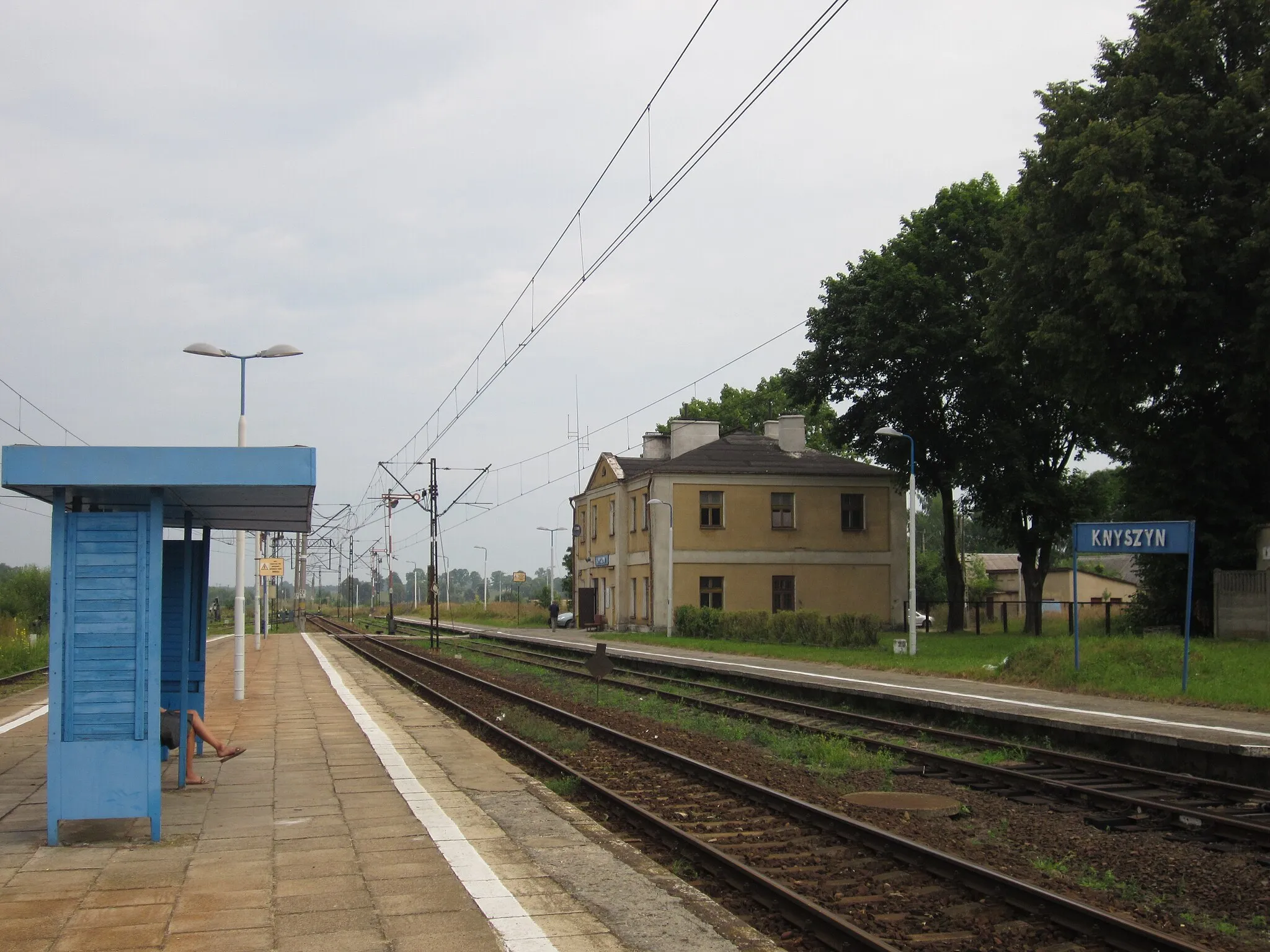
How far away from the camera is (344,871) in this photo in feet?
24.5

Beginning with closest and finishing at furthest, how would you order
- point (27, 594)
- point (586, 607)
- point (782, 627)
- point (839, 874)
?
point (839, 874), point (782, 627), point (586, 607), point (27, 594)

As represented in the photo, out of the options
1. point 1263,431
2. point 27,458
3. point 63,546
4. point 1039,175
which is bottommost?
point 63,546

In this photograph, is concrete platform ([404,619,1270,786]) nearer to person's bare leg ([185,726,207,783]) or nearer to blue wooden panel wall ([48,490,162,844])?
person's bare leg ([185,726,207,783])

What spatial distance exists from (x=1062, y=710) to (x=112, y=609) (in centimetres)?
1368

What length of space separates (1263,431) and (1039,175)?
27.3ft

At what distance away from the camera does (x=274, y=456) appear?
8.40m

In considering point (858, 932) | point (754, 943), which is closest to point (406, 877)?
point (754, 943)

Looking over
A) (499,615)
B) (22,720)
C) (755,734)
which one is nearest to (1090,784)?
(755,734)

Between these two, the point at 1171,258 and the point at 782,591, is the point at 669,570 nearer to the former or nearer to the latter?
the point at 782,591

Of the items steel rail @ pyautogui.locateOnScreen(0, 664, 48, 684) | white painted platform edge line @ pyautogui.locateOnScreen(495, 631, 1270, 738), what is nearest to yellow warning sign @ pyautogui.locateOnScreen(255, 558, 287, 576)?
steel rail @ pyautogui.locateOnScreen(0, 664, 48, 684)

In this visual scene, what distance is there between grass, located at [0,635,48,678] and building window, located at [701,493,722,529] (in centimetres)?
2420

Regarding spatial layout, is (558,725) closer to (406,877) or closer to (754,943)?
(406,877)

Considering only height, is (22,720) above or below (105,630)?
below

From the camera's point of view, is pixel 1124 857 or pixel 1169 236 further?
pixel 1169 236
